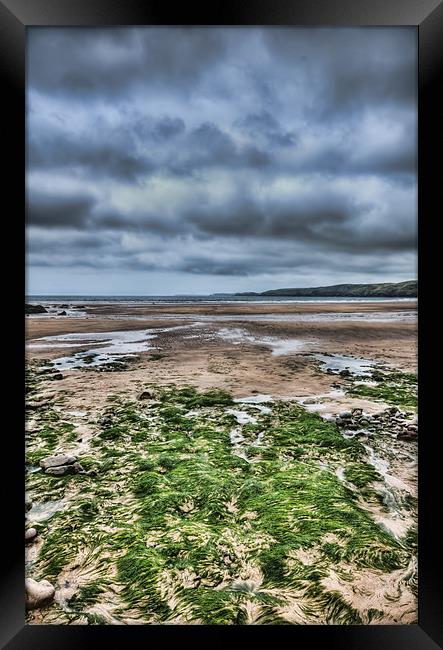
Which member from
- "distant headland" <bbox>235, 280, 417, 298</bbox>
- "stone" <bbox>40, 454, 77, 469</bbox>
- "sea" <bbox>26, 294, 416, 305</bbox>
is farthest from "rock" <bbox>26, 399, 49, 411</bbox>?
"distant headland" <bbox>235, 280, 417, 298</bbox>

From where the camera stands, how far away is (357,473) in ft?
5.32

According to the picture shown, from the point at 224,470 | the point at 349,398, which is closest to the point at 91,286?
the point at 224,470

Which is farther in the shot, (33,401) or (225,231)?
(225,231)

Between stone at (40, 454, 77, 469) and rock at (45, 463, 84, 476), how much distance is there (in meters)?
0.02

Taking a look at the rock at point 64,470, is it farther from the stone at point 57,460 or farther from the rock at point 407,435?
the rock at point 407,435

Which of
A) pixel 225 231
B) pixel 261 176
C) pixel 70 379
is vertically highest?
pixel 261 176

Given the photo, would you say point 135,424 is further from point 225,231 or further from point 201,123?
point 201,123

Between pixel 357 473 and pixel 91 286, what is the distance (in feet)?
6.50

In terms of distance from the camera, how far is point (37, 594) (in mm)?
1244

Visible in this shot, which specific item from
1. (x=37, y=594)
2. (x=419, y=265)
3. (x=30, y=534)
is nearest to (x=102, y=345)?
(x=30, y=534)

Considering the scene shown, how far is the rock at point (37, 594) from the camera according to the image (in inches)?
48.6

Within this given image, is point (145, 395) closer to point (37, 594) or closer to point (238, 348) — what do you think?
point (238, 348)

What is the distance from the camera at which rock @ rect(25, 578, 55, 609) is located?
1235mm

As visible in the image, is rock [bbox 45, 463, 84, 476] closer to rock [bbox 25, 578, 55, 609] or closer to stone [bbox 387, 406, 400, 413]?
rock [bbox 25, 578, 55, 609]
